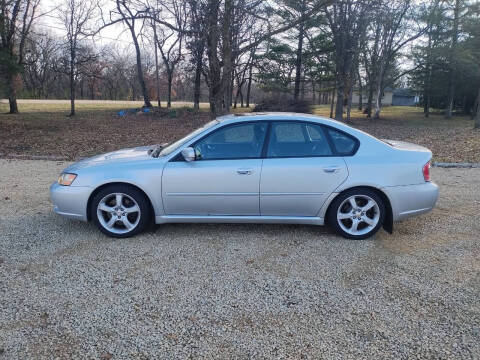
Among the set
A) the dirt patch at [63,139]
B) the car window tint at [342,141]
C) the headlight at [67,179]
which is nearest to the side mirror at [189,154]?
the headlight at [67,179]

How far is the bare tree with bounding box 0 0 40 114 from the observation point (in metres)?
13.9

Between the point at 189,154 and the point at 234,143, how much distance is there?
1.83ft

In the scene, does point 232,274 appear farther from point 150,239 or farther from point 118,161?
point 118,161

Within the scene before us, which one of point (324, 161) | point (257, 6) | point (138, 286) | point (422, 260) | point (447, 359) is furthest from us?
point (257, 6)

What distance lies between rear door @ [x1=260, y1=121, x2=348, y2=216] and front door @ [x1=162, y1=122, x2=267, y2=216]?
5.2 inches

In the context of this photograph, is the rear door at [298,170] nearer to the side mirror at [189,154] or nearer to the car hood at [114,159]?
the side mirror at [189,154]

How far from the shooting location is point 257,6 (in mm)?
10547

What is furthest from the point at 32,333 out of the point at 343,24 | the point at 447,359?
the point at 343,24

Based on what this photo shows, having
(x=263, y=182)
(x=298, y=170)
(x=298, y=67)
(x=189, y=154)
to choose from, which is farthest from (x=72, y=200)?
(x=298, y=67)

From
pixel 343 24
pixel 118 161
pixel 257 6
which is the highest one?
pixel 343 24

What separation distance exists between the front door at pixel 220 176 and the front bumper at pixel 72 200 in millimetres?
949

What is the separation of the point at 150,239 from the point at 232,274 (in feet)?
4.09

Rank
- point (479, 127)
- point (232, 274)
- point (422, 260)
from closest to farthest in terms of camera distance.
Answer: point (232, 274), point (422, 260), point (479, 127)

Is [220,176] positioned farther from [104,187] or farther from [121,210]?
[104,187]
